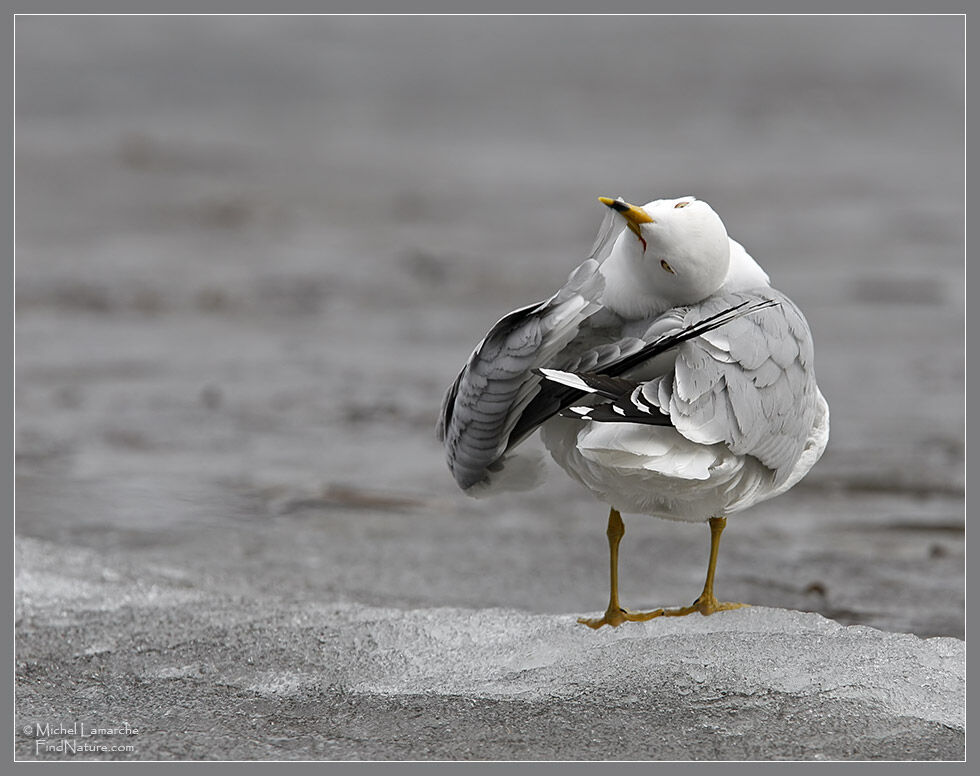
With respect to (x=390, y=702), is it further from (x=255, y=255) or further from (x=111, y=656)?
(x=255, y=255)

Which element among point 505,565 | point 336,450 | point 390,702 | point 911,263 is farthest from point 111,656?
point 911,263

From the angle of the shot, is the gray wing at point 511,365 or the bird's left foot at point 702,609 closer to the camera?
the gray wing at point 511,365

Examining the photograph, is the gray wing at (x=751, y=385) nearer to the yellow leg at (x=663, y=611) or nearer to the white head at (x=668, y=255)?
the white head at (x=668, y=255)

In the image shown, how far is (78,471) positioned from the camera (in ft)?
20.6

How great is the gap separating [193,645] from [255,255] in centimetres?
774

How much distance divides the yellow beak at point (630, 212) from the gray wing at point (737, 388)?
0.27m

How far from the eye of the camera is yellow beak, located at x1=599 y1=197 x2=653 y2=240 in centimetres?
340

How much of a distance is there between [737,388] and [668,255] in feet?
1.35

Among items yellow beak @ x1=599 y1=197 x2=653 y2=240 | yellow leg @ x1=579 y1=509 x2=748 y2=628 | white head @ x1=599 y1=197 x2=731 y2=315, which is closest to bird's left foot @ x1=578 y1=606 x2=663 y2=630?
yellow leg @ x1=579 y1=509 x2=748 y2=628

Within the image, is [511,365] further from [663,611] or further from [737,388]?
[663,611]

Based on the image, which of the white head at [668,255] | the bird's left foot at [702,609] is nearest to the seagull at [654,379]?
the white head at [668,255]

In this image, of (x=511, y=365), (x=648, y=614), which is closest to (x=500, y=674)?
(x=648, y=614)

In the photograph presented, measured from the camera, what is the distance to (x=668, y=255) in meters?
3.49

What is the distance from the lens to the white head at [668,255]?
11.3 ft
